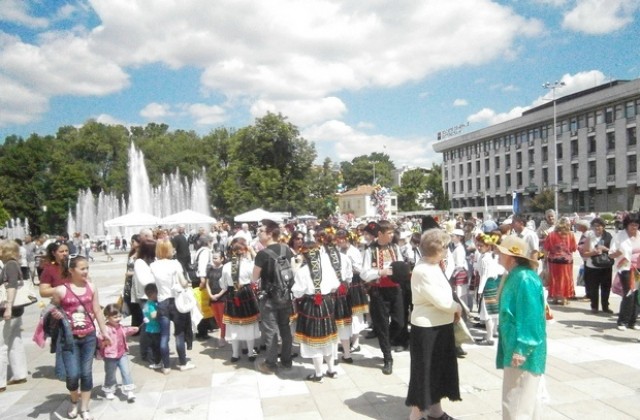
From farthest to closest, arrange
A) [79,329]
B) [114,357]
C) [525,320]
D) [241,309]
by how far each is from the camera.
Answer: [241,309] → [114,357] → [79,329] → [525,320]

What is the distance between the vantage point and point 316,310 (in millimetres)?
5598

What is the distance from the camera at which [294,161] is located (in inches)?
1861

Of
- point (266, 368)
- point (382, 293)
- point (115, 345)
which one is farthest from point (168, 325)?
point (382, 293)

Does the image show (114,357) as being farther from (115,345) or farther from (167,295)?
(167,295)

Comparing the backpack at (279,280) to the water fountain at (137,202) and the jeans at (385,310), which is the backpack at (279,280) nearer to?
the jeans at (385,310)

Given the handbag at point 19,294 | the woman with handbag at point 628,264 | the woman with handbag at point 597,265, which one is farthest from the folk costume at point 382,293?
the woman with handbag at point 597,265

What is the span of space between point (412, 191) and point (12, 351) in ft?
276

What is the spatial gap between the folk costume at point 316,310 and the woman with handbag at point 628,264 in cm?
503

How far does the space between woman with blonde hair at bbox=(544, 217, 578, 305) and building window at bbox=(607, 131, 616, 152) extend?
159 feet

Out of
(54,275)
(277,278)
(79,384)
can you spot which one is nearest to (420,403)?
(277,278)

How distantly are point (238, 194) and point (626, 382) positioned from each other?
41178 millimetres

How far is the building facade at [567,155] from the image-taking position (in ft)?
156

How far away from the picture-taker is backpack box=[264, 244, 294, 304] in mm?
5988

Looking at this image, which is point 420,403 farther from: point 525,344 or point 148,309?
point 148,309
